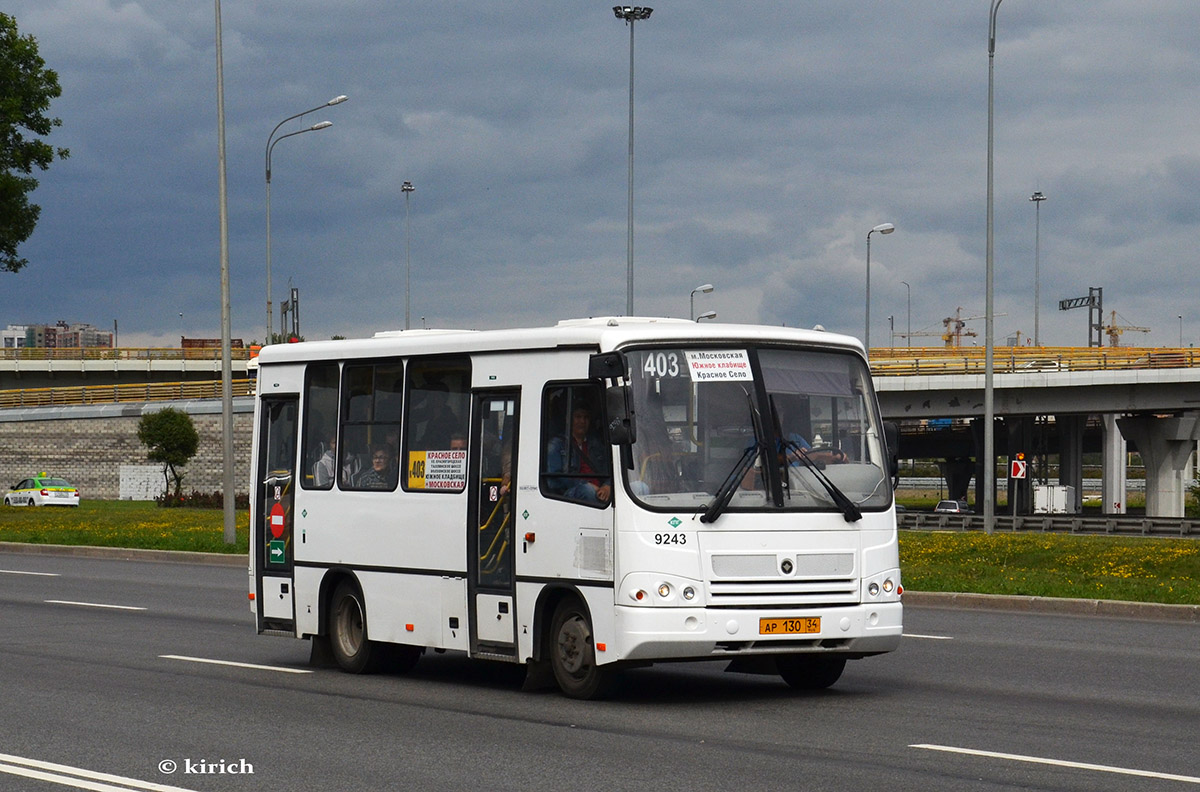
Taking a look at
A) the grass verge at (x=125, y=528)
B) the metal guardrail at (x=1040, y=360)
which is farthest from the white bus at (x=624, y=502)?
the metal guardrail at (x=1040, y=360)

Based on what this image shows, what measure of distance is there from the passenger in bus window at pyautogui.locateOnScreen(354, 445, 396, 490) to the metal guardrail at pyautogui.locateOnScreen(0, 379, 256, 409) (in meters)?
62.5

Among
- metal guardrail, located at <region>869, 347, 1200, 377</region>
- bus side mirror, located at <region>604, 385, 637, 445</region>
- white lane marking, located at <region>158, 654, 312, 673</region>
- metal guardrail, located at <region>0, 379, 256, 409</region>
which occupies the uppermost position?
metal guardrail, located at <region>869, 347, 1200, 377</region>

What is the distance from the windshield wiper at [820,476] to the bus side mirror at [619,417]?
106 cm

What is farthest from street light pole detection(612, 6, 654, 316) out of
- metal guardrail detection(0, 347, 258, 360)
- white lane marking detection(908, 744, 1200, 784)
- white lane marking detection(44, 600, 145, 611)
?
metal guardrail detection(0, 347, 258, 360)

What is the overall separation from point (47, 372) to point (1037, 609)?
74.3 metres

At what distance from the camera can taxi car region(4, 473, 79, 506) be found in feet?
196

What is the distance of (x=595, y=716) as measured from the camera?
10422 millimetres

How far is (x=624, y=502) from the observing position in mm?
10695

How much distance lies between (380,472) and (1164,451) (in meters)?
68.3

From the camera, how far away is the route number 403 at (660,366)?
11.1 metres

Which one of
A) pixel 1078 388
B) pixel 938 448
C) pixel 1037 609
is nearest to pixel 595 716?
pixel 1037 609

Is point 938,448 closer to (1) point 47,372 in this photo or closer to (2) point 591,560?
(1) point 47,372

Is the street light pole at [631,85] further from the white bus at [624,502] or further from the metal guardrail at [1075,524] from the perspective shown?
the white bus at [624,502]

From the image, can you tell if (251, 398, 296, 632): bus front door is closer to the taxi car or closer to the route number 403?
the route number 403
